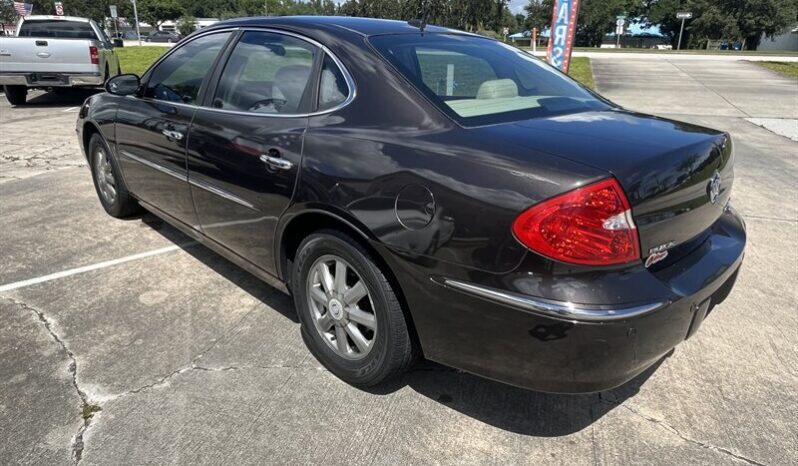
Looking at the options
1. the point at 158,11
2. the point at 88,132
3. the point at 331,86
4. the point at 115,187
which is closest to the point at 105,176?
the point at 115,187

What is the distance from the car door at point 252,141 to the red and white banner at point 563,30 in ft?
26.3

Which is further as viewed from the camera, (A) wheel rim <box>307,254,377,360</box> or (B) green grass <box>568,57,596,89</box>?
(B) green grass <box>568,57,596,89</box>

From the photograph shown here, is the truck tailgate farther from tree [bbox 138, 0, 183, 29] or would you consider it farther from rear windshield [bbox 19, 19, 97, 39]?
tree [bbox 138, 0, 183, 29]

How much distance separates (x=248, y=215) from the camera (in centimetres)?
297

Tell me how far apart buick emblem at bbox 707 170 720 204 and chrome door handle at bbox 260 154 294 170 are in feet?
5.91

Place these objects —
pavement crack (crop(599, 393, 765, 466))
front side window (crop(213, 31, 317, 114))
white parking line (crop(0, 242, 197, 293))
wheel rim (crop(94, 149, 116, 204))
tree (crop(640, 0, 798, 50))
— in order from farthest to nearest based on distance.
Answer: tree (crop(640, 0, 798, 50)), wheel rim (crop(94, 149, 116, 204)), white parking line (crop(0, 242, 197, 293)), front side window (crop(213, 31, 317, 114)), pavement crack (crop(599, 393, 765, 466))

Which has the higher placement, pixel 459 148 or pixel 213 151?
pixel 459 148

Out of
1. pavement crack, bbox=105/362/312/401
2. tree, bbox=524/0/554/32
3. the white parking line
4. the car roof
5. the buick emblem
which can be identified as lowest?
pavement crack, bbox=105/362/312/401

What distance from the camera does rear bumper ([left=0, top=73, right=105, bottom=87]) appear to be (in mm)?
10734

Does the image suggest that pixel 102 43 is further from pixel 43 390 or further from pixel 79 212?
pixel 43 390

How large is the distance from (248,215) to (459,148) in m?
1.34

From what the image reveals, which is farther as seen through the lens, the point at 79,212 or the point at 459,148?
the point at 79,212

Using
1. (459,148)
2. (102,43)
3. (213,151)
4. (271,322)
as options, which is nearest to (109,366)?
(271,322)

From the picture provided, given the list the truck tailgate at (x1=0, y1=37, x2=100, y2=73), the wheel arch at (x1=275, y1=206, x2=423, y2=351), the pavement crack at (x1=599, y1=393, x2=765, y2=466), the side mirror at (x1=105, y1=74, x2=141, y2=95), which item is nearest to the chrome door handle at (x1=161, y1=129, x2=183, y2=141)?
the side mirror at (x1=105, y1=74, x2=141, y2=95)
